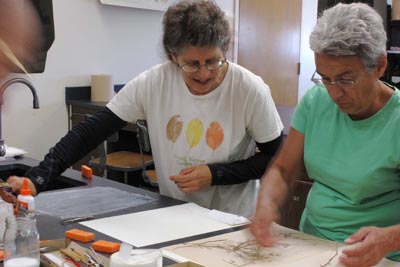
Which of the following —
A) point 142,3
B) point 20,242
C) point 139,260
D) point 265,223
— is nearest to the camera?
point 139,260

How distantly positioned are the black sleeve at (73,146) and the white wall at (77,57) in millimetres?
1690

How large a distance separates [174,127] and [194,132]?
0.08m

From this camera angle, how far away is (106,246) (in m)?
1.36

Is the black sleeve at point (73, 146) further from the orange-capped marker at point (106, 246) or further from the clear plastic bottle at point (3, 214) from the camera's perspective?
the orange-capped marker at point (106, 246)

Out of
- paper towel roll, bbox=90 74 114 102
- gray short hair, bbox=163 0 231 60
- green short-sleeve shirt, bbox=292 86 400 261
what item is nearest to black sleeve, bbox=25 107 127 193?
gray short hair, bbox=163 0 231 60

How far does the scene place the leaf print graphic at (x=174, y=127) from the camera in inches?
75.5

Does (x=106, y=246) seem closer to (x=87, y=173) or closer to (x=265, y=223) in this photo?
(x=265, y=223)

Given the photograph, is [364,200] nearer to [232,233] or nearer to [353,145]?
[353,145]

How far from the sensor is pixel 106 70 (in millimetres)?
4016

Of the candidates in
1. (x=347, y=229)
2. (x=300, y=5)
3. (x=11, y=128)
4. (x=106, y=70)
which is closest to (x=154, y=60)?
(x=106, y=70)

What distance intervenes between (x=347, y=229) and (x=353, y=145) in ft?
0.76

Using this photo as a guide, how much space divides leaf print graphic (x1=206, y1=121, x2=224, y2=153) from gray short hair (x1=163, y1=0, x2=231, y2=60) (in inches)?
10.1

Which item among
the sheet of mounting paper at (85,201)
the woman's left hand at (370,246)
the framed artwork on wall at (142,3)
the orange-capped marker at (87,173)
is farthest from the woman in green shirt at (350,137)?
the framed artwork on wall at (142,3)

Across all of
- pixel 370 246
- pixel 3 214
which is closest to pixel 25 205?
pixel 3 214
